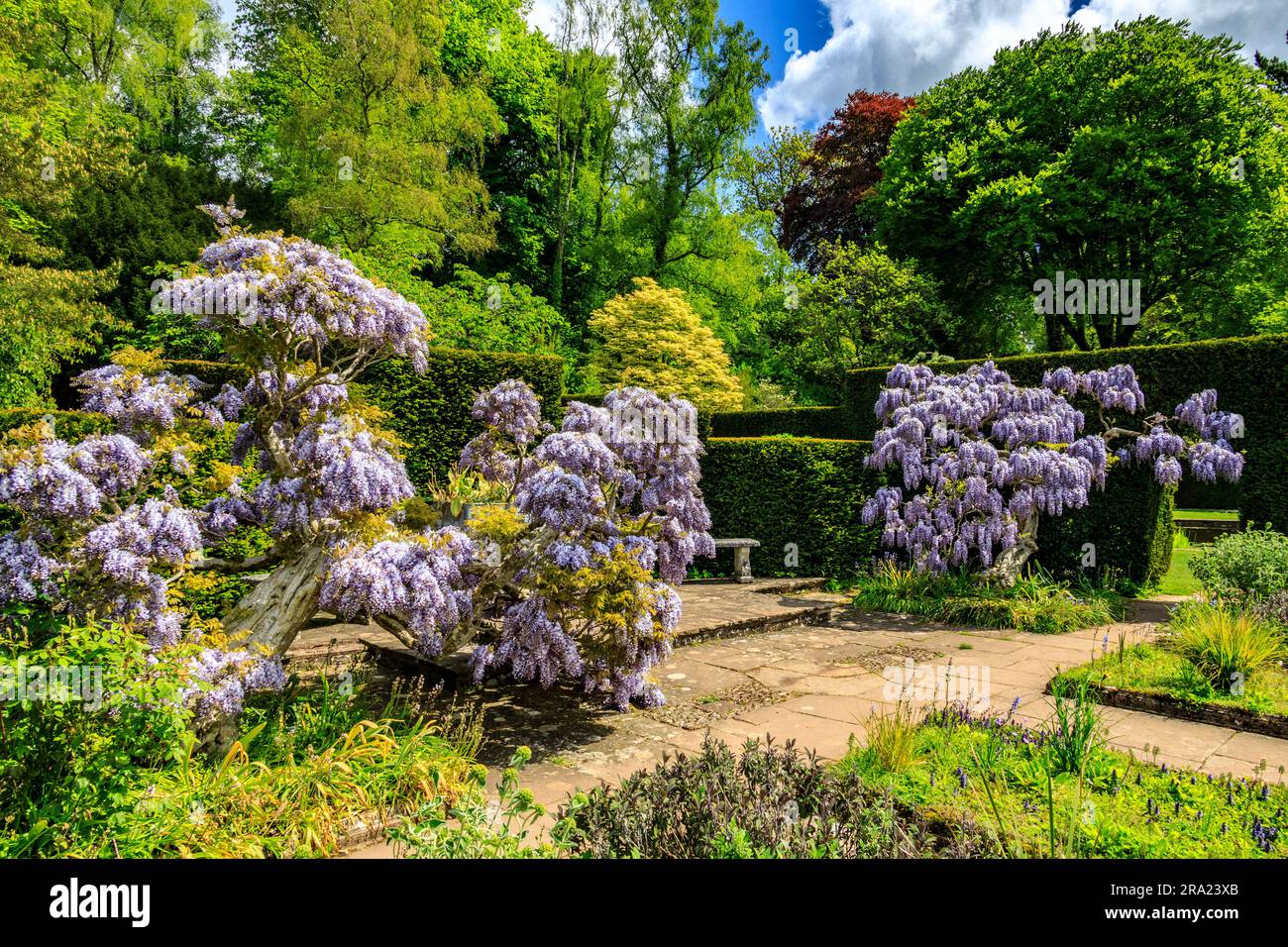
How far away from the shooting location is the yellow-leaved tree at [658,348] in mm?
18250

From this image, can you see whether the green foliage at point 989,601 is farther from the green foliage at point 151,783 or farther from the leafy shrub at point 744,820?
the green foliage at point 151,783

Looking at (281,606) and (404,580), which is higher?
(404,580)

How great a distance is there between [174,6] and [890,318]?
998 inches

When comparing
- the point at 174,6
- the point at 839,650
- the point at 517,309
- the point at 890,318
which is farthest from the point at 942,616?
the point at 174,6

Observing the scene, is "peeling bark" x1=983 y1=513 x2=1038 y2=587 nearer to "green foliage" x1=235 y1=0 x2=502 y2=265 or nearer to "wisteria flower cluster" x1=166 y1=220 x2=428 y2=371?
"wisteria flower cluster" x1=166 y1=220 x2=428 y2=371

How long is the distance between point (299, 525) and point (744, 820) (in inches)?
132

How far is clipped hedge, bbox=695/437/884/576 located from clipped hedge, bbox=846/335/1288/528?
428 cm

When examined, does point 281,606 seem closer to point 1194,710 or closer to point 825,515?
point 1194,710

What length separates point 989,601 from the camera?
8.88m

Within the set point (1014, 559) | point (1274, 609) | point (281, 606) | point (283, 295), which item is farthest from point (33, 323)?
point (1274, 609)

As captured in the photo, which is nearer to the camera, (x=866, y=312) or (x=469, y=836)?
(x=469, y=836)

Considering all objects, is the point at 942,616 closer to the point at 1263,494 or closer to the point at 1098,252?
the point at 1263,494

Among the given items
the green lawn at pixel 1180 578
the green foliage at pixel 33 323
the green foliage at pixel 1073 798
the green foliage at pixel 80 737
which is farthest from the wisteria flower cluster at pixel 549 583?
the green foliage at pixel 33 323

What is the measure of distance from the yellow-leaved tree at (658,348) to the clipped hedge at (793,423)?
650 millimetres
